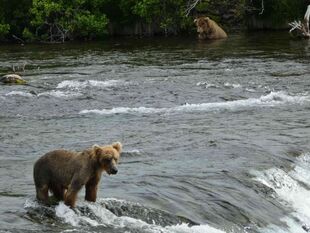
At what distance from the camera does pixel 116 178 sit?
12.6 meters

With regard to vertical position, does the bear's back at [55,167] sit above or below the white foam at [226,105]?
above

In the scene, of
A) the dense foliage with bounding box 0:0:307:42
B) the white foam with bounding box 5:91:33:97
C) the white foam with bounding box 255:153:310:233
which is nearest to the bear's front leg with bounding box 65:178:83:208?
the white foam with bounding box 255:153:310:233

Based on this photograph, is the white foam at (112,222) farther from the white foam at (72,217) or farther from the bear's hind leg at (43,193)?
the bear's hind leg at (43,193)

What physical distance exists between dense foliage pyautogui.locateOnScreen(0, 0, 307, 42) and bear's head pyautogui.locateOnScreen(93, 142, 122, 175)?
31964 millimetres

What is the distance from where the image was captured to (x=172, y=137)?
1628 centimetres

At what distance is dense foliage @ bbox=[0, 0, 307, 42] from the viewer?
41531 mm

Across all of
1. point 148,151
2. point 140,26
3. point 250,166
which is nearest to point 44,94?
point 148,151

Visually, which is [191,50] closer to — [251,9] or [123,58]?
[123,58]

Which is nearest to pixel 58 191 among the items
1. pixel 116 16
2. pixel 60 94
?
pixel 60 94

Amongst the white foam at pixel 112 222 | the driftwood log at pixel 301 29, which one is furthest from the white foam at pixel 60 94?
the driftwood log at pixel 301 29

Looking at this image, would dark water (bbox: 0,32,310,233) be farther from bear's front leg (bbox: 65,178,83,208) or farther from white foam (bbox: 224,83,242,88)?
bear's front leg (bbox: 65,178,83,208)

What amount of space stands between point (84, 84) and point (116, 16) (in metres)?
20.4

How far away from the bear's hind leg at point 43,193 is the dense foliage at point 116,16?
31264 mm

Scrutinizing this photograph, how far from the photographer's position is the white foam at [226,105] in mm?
20000
